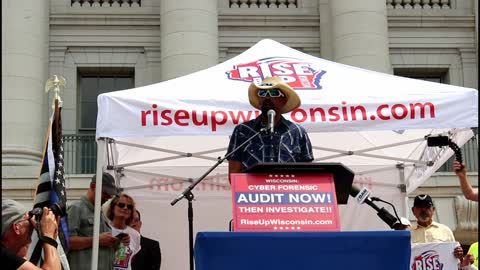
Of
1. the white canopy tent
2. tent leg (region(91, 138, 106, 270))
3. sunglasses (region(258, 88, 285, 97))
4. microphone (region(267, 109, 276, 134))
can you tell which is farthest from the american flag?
microphone (region(267, 109, 276, 134))

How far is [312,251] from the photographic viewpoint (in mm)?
5020

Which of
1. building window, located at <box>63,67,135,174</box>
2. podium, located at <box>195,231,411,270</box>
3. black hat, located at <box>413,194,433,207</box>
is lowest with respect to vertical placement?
podium, located at <box>195,231,411,270</box>

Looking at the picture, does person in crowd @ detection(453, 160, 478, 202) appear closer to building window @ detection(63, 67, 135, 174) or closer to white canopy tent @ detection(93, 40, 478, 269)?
white canopy tent @ detection(93, 40, 478, 269)

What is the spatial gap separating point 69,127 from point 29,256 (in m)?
15.1

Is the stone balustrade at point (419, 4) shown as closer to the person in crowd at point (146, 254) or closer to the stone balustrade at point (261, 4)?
the stone balustrade at point (261, 4)

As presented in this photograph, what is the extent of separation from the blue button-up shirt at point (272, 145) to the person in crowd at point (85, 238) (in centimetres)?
207

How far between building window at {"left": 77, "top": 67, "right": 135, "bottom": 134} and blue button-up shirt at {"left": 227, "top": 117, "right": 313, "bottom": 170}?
603 inches

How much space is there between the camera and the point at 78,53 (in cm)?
2156

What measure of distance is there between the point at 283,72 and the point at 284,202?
348 cm

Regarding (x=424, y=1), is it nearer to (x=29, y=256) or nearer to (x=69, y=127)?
(x=69, y=127)

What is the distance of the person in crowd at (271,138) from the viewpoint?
6.38 metres

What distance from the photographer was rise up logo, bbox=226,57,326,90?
841 cm

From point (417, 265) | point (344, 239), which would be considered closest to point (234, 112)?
point (417, 265)

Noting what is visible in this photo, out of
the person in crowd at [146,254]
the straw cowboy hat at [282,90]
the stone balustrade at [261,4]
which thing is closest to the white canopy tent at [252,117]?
the person in crowd at [146,254]
